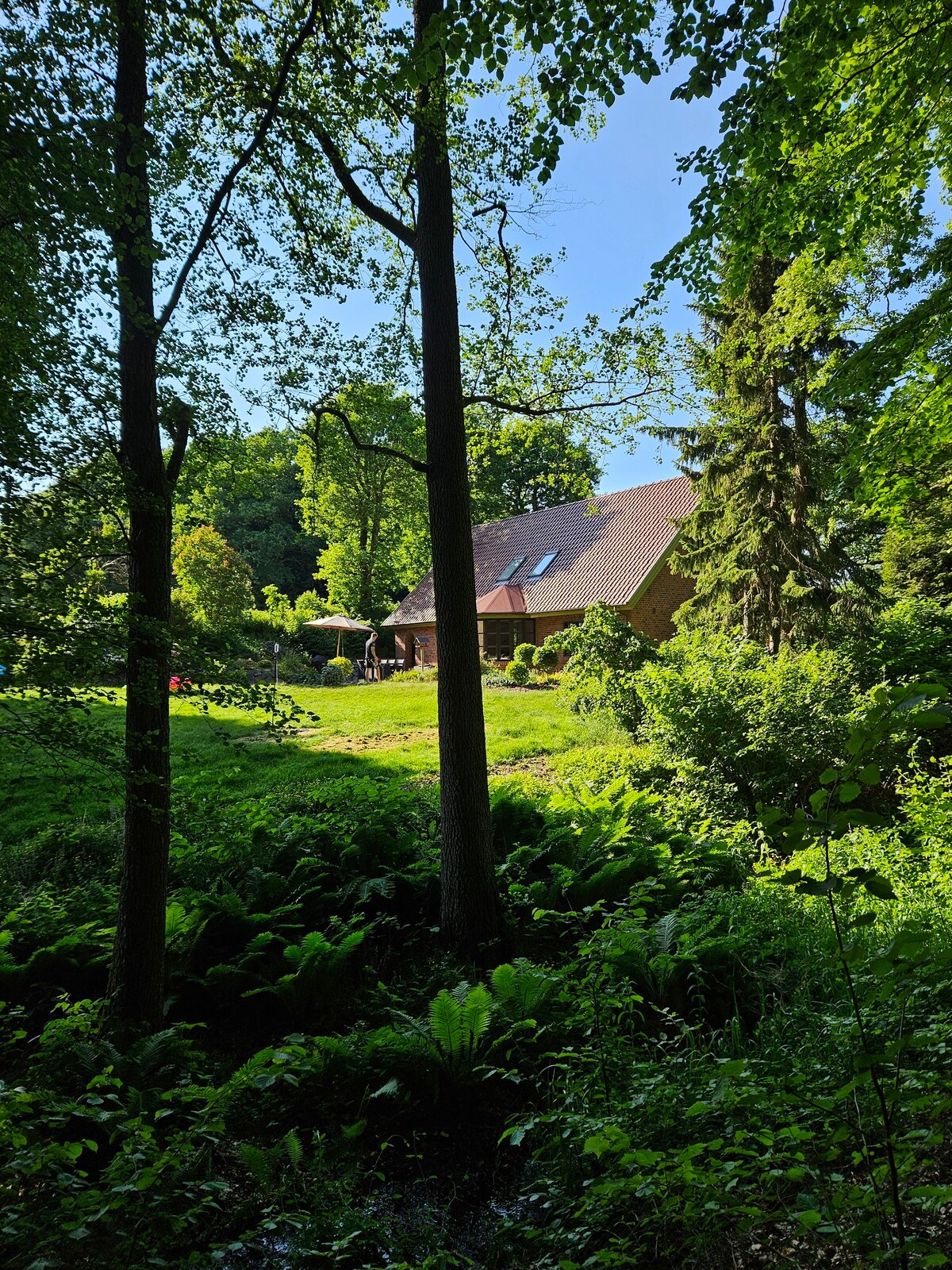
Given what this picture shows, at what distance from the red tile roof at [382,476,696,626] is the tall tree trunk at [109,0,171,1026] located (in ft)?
53.2

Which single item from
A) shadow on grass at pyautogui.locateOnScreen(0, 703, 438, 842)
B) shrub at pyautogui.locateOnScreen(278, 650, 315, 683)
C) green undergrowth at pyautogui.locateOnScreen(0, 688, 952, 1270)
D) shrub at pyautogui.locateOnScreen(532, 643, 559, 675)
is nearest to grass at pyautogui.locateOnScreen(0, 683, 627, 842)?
shadow on grass at pyautogui.locateOnScreen(0, 703, 438, 842)

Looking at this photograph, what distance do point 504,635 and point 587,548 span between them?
15.1ft

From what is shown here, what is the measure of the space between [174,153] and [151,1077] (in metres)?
5.85

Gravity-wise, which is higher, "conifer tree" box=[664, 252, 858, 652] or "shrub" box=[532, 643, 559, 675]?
"conifer tree" box=[664, 252, 858, 652]

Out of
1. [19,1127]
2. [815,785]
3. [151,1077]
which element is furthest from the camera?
[815,785]

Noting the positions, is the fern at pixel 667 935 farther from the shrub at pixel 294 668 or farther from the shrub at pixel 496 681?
the shrub at pixel 294 668

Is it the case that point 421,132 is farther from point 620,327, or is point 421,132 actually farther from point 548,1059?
point 548,1059

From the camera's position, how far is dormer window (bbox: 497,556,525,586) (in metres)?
27.0

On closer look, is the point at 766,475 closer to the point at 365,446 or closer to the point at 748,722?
the point at 748,722

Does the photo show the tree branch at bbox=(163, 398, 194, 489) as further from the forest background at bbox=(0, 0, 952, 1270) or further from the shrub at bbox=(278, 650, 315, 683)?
the shrub at bbox=(278, 650, 315, 683)

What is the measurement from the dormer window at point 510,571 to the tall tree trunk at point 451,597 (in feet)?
71.1

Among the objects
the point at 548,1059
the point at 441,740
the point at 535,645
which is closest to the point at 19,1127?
the point at 548,1059

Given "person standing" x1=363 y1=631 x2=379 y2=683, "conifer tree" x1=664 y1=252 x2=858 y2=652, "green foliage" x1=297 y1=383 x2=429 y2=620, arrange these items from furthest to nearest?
"green foliage" x1=297 y1=383 x2=429 y2=620 → "person standing" x1=363 y1=631 x2=379 y2=683 → "conifer tree" x1=664 y1=252 x2=858 y2=652

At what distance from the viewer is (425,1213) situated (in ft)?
9.62
